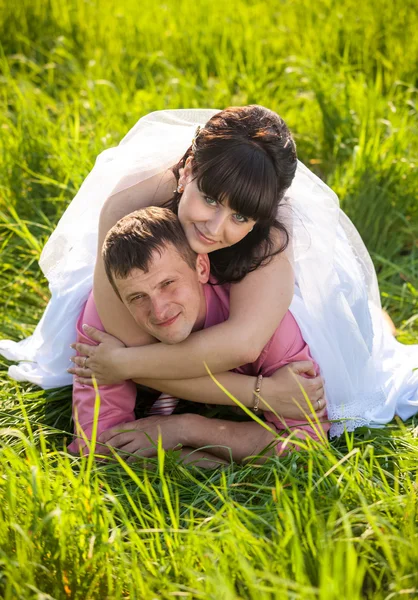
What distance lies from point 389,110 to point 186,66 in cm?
157

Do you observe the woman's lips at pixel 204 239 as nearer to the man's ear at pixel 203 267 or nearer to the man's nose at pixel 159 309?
the man's ear at pixel 203 267

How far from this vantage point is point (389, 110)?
4523 mm

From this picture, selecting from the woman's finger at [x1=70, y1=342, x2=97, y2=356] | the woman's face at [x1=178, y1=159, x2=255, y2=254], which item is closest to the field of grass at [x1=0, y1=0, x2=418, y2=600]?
the woman's finger at [x1=70, y1=342, x2=97, y2=356]

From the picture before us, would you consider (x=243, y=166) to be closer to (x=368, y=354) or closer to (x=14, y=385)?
(x=368, y=354)

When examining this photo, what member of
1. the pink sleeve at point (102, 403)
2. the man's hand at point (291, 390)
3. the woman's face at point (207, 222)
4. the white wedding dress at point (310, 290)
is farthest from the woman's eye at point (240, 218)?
the pink sleeve at point (102, 403)

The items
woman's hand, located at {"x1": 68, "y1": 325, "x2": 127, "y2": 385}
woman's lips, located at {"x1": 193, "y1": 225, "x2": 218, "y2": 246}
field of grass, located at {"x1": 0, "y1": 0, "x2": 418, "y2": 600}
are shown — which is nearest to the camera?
field of grass, located at {"x1": 0, "y1": 0, "x2": 418, "y2": 600}

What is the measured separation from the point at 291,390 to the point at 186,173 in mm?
893

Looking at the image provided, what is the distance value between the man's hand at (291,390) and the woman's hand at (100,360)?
1.80 ft

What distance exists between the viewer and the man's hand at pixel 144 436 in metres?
2.69

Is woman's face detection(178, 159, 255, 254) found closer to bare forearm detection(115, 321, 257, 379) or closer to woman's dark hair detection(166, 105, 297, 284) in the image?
woman's dark hair detection(166, 105, 297, 284)

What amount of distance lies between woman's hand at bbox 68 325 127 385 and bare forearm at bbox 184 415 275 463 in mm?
344

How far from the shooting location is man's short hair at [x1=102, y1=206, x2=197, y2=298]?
2.37 metres

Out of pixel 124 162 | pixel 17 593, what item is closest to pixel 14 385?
pixel 124 162

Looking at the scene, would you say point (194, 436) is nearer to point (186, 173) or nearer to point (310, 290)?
point (310, 290)
